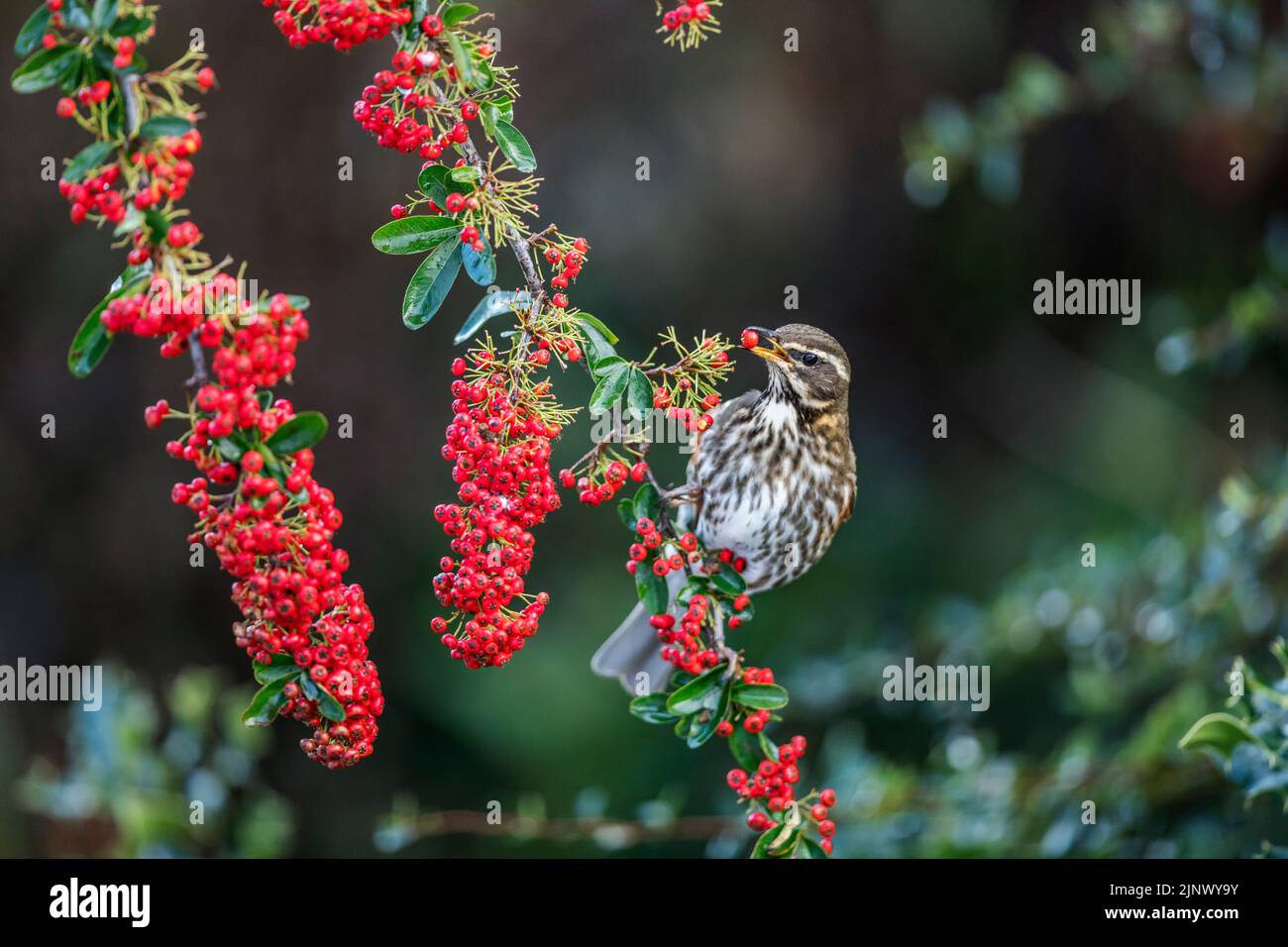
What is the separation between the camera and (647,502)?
2.26 meters

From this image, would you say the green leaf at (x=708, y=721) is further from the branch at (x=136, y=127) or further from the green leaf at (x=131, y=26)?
the green leaf at (x=131, y=26)

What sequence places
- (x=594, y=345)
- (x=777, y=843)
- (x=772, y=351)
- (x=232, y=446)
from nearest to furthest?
(x=232, y=446), (x=594, y=345), (x=777, y=843), (x=772, y=351)

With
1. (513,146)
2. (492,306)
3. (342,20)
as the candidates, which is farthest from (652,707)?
(342,20)

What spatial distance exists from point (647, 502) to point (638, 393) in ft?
0.99

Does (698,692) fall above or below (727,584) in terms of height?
below

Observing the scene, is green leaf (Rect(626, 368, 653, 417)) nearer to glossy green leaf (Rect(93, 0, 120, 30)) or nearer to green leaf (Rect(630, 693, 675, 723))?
green leaf (Rect(630, 693, 675, 723))

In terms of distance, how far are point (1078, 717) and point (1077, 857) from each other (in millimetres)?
1235

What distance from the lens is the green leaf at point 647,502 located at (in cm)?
224

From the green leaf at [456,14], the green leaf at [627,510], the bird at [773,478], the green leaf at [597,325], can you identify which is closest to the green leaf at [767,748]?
the green leaf at [627,510]

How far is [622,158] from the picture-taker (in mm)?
4641

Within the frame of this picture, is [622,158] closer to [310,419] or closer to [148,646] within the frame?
[148,646]

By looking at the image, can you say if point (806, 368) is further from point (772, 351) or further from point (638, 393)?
point (638, 393)

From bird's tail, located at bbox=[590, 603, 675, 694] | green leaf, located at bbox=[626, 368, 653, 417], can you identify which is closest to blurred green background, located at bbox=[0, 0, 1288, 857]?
bird's tail, located at bbox=[590, 603, 675, 694]
